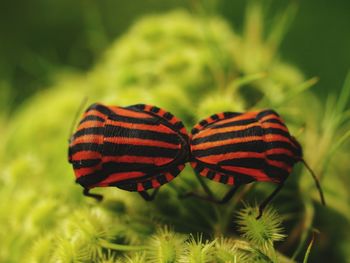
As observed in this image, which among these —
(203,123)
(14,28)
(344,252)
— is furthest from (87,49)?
(344,252)

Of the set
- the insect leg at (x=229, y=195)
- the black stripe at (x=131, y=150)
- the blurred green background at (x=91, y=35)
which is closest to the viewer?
the black stripe at (x=131, y=150)

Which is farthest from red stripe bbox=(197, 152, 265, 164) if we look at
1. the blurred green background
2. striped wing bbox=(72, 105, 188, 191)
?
the blurred green background

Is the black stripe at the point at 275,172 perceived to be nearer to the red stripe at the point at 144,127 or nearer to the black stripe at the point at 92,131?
the red stripe at the point at 144,127

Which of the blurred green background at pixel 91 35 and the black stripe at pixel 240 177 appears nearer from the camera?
the black stripe at pixel 240 177

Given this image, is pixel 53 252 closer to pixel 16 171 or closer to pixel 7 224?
pixel 7 224

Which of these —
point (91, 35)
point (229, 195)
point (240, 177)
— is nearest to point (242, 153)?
point (240, 177)

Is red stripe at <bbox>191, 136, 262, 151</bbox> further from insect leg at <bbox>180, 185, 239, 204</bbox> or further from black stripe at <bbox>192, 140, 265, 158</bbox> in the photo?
insect leg at <bbox>180, 185, 239, 204</bbox>

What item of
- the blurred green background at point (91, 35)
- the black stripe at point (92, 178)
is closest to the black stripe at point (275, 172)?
the black stripe at point (92, 178)
